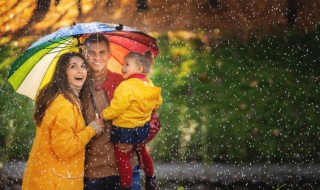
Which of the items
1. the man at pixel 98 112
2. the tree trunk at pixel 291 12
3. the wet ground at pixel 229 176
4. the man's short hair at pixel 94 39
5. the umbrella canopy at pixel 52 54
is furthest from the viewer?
the tree trunk at pixel 291 12

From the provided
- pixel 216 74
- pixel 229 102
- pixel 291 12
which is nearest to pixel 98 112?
pixel 229 102

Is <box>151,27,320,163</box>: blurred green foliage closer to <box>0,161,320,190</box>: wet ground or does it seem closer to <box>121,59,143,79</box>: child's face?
<box>0,161,320,190</box>: wet ground

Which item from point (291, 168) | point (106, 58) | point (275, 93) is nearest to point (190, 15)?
point (275, 93)

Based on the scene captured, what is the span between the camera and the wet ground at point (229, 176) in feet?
16.8

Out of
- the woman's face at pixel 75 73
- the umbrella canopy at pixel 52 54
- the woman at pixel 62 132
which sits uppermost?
the umbrella canopy at pixel 52 54

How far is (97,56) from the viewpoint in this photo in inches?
121

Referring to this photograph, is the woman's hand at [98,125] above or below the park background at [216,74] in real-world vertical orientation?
below

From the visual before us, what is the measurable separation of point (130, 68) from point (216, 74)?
3929 millimetres

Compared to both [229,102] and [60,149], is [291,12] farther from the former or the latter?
[60,149]

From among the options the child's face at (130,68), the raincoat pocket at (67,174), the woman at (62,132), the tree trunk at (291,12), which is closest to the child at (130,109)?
the child's face at (130,68)

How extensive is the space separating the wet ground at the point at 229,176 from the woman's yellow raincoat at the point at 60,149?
7.74ft

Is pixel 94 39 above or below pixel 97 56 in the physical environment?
above

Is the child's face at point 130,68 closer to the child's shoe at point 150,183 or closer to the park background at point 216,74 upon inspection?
the child's shoe at point 150,183

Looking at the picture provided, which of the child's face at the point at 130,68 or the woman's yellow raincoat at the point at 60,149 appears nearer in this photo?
the woman's yellow raincoat at the point at 60,149
